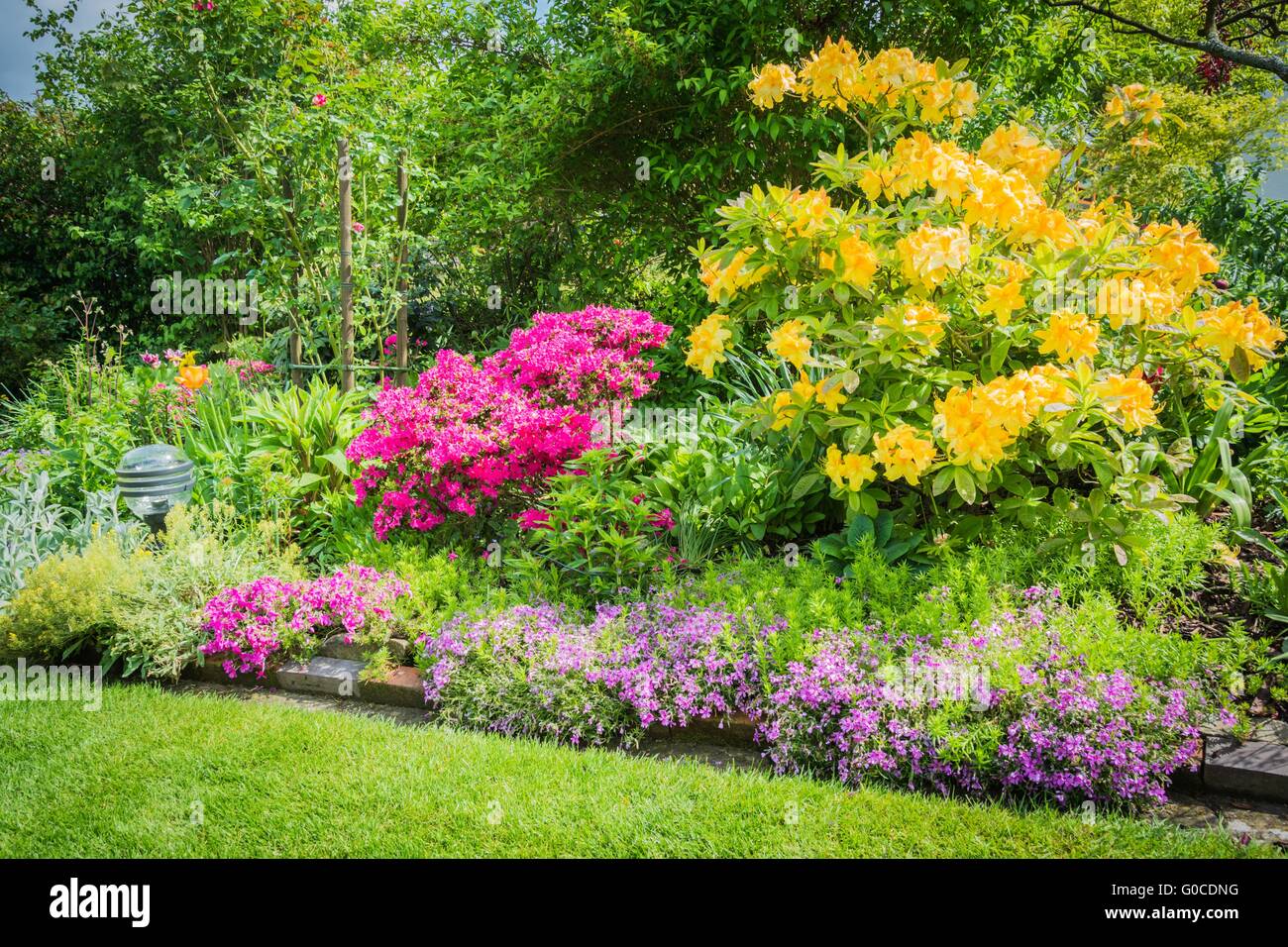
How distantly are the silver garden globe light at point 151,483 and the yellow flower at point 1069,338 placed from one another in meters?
3.97

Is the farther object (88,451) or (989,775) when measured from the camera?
(88,451)

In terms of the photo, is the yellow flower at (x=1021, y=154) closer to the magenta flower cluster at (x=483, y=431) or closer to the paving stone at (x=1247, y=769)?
the magenta flower cluster at (x=483, y=431)

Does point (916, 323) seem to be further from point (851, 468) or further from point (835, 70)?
point (835, 70)

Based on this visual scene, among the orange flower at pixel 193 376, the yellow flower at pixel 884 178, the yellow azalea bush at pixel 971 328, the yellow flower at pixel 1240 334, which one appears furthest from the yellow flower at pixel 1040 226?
the orange flower at pixel 193 376

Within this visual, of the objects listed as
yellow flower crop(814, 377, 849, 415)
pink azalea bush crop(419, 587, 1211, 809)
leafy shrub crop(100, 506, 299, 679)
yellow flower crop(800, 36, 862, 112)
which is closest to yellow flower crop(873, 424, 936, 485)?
yellow flower crop(814, 377, 849, 415)

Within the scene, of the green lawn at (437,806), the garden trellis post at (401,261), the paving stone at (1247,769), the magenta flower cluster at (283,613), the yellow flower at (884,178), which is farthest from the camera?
the garden trellis post at (401,261)

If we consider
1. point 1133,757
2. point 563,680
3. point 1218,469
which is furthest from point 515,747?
point 1218,469

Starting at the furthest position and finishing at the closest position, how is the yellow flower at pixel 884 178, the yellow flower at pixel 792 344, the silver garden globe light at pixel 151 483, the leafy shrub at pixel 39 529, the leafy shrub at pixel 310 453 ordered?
1. the leafy shrub at pixel 310 453
2. the silver garden globe light at pixel 151 483
3. the leafy shrub at pixel 39 529
4. the yellow flower at pixel 884 178
5. the yellow flower at pixel 792 344

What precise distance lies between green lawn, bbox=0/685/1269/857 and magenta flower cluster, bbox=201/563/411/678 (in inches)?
17.0

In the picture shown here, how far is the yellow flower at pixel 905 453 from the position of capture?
2832 millimetres

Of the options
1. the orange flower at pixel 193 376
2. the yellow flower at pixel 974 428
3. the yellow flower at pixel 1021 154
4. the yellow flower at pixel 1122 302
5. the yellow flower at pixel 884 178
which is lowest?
the yellow flower at pixel 974 428
